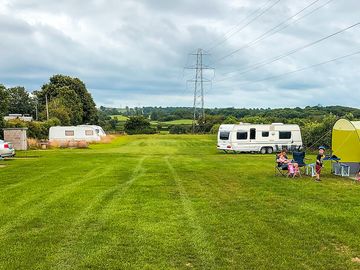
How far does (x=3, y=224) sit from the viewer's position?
8898mm

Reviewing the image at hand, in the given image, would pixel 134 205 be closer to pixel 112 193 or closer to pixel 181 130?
pixel 112 193

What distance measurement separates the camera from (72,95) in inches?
3093

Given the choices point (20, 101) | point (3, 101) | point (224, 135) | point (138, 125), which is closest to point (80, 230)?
point (224, 135)

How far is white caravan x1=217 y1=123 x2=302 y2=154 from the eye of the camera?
3562 centimetres

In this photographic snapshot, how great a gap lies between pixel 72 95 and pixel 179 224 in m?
72.9

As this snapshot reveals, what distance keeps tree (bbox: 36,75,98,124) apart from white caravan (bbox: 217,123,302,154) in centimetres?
4404

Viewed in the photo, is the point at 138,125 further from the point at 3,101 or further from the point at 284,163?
the point at 284,163

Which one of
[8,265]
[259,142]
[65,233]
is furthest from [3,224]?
[259,142]

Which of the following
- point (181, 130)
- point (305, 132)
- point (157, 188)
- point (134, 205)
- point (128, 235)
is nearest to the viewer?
point (128, 235)

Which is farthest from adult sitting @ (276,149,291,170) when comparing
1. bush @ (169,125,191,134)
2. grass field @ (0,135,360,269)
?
bush @ (169,125,191,134)

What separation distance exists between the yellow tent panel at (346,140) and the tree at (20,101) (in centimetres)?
9699

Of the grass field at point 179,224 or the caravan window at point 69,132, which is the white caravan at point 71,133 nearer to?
the caravan window at point 69,132

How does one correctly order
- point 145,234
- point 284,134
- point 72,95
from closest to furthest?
point 145,234 → point 284,134 → point 72,95

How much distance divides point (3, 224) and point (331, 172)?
13844mm
